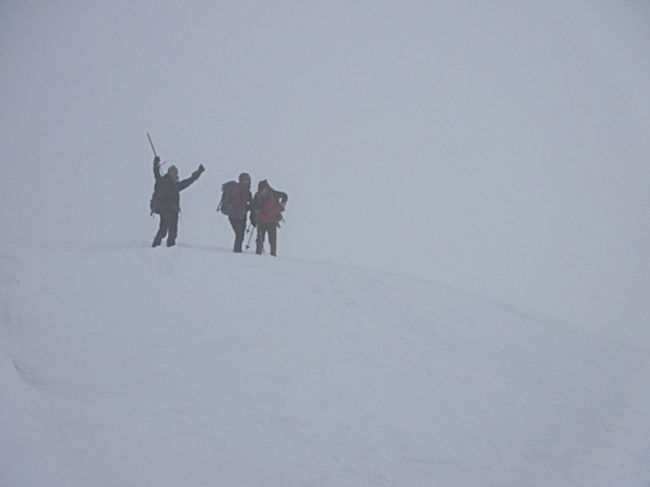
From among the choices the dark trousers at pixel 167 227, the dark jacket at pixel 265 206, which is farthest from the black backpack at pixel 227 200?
the dark trousers at pixel 167 227

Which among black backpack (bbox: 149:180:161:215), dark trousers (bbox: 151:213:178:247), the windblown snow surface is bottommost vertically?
the windblown snow surface

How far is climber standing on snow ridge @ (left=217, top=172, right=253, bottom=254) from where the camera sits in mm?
12633

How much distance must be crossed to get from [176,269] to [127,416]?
13.9 feet

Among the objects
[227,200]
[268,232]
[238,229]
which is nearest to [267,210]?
[268,232]

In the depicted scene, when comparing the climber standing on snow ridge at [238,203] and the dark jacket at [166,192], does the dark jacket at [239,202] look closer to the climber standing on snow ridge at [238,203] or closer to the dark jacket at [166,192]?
the climber standing on snow ridge at [238,203]

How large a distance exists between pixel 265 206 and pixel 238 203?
0.69 m

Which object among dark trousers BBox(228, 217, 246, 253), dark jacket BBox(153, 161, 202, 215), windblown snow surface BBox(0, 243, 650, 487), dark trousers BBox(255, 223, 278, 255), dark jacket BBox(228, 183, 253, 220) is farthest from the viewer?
dark trousers BBox(255, 223, 278, 255)

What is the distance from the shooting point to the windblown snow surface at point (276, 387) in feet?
19.4

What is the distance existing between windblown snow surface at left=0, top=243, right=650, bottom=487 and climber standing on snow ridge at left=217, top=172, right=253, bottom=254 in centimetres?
181

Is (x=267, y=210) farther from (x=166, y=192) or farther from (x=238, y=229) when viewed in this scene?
(x=166, y=192)

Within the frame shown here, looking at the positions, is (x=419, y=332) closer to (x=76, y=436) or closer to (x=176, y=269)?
(x=176, y=269)

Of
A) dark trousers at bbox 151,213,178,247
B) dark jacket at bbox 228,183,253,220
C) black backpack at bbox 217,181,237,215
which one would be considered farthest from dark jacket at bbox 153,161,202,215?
dark jacket at bbox 228,183,253,220

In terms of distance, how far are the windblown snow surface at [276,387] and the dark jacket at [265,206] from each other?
203 centimetres

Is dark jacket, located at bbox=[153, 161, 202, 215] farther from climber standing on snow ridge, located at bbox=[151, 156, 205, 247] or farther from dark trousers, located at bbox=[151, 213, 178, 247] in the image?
dark trousers, located at bbox=[151, 213, 178, 247]
